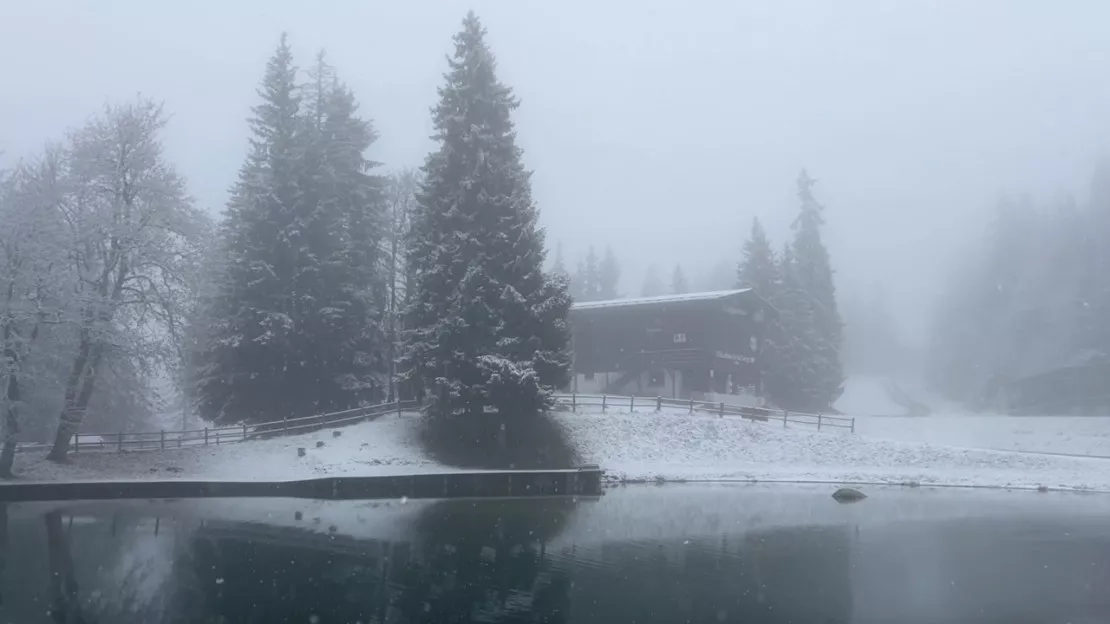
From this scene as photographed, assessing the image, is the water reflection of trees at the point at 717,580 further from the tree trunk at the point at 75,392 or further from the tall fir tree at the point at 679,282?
the tall fir tree at the point at 679,282

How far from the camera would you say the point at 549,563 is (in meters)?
20.3

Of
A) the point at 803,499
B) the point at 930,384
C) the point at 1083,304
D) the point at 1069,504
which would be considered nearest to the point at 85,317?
the point at 803,499

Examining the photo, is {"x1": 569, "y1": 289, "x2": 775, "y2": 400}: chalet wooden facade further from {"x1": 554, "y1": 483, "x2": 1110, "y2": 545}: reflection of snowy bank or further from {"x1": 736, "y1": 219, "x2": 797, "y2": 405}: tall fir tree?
{"x1": 554, "y1": 483, "x2": 1110, "y2": 545}: reflection of snowy bank

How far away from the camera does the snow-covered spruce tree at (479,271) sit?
136 feet

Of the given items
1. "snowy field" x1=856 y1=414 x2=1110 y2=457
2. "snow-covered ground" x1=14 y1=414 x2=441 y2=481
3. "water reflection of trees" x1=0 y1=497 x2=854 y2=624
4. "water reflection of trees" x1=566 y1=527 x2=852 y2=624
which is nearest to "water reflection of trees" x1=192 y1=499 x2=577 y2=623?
"water reflection of trees" x1=0 y1=497 x2=854 y2=624

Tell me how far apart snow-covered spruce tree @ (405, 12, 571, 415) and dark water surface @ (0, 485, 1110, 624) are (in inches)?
377

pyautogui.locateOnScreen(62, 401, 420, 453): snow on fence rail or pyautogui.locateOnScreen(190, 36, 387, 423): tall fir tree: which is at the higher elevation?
pyautogui.locateOnScreen(190, 36, 387, 423): tall fir tree

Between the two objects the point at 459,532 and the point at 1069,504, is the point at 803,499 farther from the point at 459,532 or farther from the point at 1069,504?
the point at 459,532

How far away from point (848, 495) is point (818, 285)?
135 ft

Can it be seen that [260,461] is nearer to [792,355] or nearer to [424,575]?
[424,575]

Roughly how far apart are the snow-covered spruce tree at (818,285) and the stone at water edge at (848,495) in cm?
3596

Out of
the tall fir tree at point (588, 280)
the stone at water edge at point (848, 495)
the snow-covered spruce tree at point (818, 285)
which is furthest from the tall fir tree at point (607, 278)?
the stone at water edge at point (848, 495)

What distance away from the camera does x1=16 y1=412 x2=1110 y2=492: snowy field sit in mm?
39375

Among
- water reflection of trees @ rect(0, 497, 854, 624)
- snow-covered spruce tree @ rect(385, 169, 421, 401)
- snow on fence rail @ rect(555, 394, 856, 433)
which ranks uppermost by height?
snow-covered spruce tree @ rect(385, 169, 421, 401)
